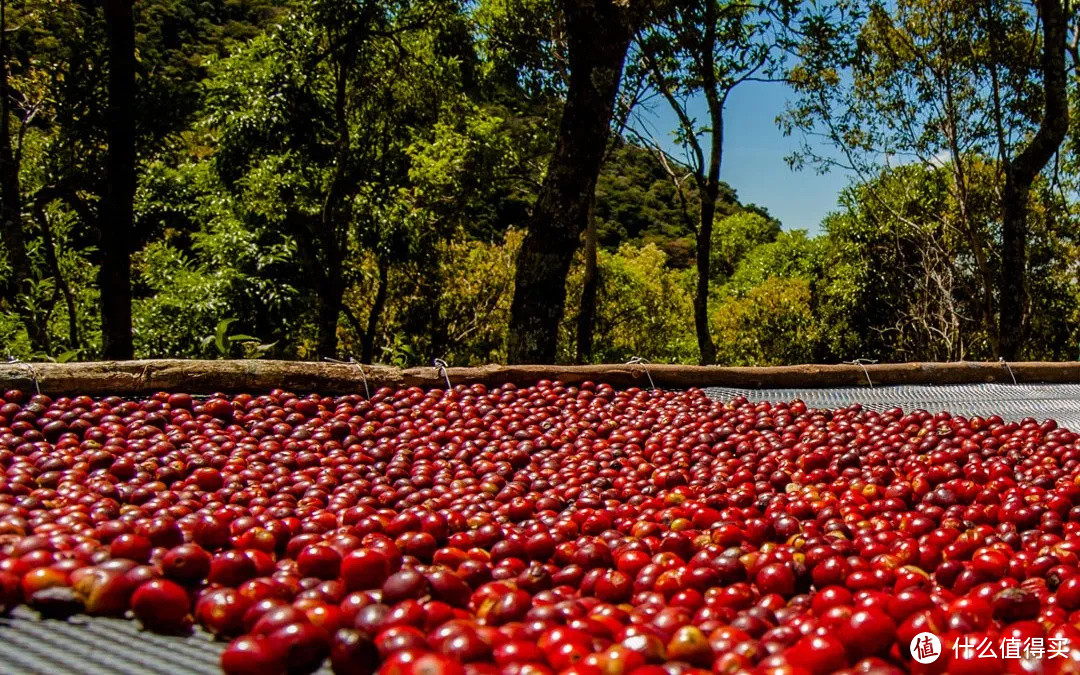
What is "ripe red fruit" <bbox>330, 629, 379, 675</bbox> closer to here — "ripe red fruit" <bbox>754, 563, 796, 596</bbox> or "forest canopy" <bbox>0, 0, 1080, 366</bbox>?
"ripe red fruit" <bbox>754, 563, 796, 596</bbox>

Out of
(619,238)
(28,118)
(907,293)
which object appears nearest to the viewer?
(28,118)

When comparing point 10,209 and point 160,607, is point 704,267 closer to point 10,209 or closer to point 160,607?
point 10,209

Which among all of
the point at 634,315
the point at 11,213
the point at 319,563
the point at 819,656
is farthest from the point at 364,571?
the point at 634,315

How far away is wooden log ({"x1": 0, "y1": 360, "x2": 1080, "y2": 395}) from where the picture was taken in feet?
11.6

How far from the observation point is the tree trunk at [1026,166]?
8.12m

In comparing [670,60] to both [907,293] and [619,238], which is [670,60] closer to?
[907,293]

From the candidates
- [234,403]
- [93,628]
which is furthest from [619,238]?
[93,628]

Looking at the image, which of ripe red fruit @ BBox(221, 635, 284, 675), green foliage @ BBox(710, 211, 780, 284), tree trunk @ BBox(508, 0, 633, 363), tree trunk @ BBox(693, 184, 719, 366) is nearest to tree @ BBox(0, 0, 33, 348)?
tree trunk @ BBox(508, 0, 633, 363)

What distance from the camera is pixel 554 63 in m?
11.4

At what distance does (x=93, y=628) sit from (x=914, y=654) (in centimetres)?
143

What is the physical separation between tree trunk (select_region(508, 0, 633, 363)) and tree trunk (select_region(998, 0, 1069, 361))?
5249mm

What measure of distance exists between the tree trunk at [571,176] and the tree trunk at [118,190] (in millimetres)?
2535

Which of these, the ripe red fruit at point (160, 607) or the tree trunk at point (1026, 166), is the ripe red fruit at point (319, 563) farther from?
the tree trunk at point (1026, 166)

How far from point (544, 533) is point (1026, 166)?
27.4 ft
